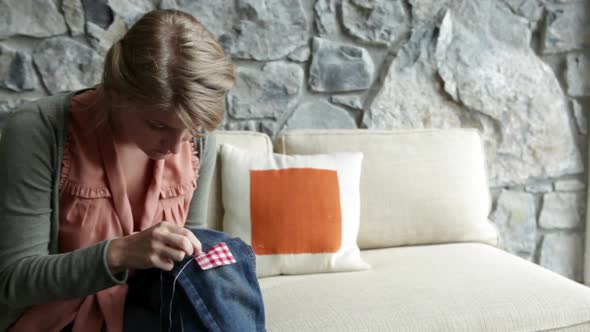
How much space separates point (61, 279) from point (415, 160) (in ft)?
3.57

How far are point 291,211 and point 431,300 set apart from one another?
0.43 meters

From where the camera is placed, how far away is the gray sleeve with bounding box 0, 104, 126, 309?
99 cm

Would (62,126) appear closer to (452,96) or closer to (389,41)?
(389,41)

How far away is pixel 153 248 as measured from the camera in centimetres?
95

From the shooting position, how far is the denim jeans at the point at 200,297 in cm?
98

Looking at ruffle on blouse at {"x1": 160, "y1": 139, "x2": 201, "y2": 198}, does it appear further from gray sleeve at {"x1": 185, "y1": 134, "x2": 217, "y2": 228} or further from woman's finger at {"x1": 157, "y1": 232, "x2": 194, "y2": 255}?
woman's finger at {"x1": 157, "y1": 232, "x2": 194, "y2": 255}

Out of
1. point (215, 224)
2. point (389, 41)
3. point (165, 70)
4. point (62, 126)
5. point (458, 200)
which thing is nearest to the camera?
point (165, 70)

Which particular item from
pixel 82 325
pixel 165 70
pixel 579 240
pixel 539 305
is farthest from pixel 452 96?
pixel 82 325

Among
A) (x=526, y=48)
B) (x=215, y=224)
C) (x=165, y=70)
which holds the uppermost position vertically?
(x=526, y=48)

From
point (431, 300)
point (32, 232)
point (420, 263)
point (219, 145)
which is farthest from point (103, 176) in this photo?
point (420, 263)

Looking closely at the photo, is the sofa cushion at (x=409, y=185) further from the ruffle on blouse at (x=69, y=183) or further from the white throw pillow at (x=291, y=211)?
the ruffle on blouse at (x=69, y=183)

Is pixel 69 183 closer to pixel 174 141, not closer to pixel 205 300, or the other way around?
pixel 174 141

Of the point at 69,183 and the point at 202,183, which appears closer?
the point at 69,183

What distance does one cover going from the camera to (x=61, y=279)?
99cm
